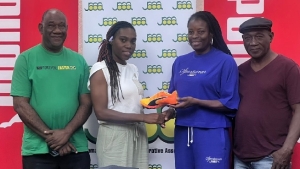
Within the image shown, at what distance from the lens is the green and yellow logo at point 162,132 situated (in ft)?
12.4

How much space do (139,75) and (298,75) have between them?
1.37 meters

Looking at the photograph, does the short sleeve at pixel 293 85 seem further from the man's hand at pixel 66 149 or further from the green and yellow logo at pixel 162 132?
the man's hand at pixel 66 149

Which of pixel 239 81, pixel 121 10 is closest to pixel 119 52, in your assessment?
pixel 121 10

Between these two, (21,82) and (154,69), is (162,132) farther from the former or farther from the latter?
(21,82)

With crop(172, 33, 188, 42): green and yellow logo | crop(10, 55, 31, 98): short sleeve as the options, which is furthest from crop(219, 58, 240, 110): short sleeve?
crop(10, 55, 31, 98): short sleeve

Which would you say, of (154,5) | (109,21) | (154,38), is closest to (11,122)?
(109,21)

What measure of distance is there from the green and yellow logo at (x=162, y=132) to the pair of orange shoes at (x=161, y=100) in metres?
0.51

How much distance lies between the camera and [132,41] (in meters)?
3.42

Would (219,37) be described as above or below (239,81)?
above

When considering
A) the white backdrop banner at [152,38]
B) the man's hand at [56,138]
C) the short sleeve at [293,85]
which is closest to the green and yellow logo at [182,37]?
the white backdrop banner at [152,38]

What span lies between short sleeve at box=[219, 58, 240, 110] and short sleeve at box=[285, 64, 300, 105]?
356 mm

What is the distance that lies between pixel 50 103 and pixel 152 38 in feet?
3.51

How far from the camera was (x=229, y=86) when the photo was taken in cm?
313

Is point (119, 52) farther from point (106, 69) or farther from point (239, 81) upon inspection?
point (239, 81)
